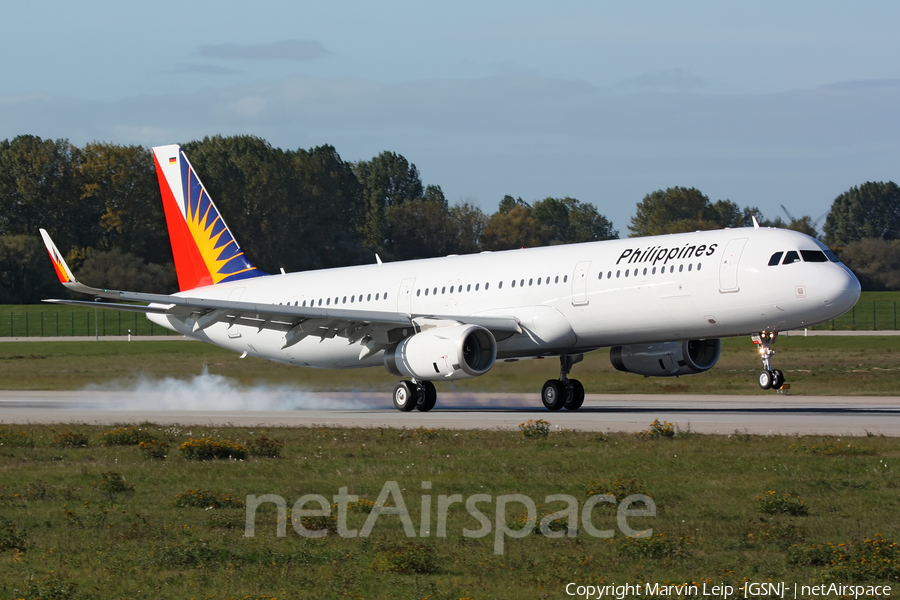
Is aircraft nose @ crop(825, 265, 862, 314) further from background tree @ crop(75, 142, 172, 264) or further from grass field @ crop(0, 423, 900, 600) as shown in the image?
background tree @ crop(75, 142, 172, 264)

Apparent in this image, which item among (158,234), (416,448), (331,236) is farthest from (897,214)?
(416,448)

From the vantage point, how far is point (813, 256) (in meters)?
26.9

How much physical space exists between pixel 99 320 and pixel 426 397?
64.1 metres

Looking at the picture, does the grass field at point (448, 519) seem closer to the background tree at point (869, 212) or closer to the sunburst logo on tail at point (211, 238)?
the sunburst logo on tail at point (211, 238)

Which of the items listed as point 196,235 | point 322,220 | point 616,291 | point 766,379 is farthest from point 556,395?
point 322,220

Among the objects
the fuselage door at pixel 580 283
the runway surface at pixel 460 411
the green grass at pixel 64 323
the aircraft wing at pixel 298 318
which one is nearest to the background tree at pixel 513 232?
the green grass at pixel 64 323

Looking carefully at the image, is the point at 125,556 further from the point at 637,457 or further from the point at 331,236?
the point at 331,236

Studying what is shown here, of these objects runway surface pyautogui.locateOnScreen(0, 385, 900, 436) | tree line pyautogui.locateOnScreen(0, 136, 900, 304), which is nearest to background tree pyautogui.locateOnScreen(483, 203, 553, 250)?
tree line pyautogui.locateOnScreen(0, 136, 900, 304)

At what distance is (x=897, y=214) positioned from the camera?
165250mm

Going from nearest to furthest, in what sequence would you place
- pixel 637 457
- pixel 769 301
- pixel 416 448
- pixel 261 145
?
pixel 637 457 < pixel 416 448 < pixel 769 301 < pixel 261 145

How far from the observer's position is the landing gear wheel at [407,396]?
31.1 meters

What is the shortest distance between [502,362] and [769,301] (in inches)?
351

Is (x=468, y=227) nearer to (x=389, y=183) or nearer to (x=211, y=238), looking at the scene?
(x=389, y=183)

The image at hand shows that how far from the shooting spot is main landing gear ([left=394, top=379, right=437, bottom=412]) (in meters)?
31.2
